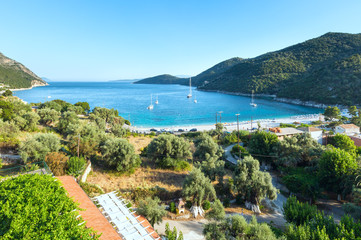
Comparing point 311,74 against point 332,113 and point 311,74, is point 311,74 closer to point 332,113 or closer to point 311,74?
point 311,74

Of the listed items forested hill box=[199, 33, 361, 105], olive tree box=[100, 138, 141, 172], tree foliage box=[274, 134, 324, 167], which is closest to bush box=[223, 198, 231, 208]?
olive tree box=[100, 138, 141, 172]

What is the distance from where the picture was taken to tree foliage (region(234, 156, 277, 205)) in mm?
13906

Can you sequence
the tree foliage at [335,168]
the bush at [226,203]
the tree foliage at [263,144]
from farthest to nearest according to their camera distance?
the tree foliage at [263,144], the tree foliage at [335,168], the bush at [226,203]

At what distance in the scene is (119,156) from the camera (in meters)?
16.0

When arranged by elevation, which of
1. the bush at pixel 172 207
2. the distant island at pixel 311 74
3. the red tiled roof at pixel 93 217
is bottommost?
the bush at pixel 172 207

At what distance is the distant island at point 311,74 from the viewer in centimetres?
7700

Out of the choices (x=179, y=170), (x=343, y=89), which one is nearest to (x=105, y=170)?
(x=179, y=170)

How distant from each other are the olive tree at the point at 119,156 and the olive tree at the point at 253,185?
8951 millimetres

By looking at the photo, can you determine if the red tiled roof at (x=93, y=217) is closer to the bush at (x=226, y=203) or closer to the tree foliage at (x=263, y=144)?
the bush at (x=226, y=203)

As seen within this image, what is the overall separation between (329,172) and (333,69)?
318ft

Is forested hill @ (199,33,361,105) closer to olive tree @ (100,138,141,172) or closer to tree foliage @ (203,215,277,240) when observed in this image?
tree foliage @ (203,215,277,240)

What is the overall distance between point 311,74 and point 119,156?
115m

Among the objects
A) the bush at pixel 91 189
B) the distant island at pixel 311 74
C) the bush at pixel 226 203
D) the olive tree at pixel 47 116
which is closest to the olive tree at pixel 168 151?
the bush at pixel 226 203

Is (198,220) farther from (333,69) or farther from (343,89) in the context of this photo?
(333,69)
